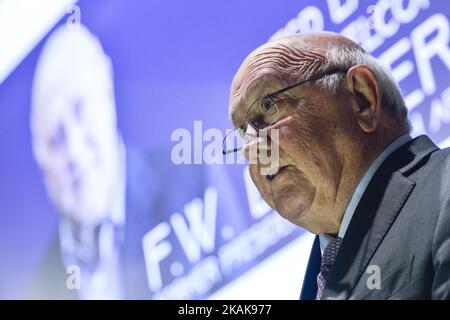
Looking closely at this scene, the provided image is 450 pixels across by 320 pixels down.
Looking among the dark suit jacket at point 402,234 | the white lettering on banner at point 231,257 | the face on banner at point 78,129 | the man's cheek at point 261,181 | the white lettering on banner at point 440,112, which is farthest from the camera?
the face on banner at point 78,129

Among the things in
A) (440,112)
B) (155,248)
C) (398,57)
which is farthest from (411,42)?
(155,248)

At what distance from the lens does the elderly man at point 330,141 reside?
3.79 feet

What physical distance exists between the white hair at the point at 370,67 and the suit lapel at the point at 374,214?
0.25ft

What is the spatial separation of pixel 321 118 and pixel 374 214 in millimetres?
207

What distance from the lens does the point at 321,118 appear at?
125 cm

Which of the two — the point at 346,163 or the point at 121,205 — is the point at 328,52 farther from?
the point at 121,205

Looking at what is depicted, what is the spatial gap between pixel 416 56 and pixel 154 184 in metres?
0.70

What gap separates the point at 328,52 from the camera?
1270mm

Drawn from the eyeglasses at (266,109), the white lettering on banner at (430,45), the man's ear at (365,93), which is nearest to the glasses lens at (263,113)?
the eyeglasses at (266,109)

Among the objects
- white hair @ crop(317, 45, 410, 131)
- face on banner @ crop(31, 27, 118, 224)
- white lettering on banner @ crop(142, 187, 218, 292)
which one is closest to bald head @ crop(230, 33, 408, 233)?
white hair @ crop(317, 45, 410, 131)

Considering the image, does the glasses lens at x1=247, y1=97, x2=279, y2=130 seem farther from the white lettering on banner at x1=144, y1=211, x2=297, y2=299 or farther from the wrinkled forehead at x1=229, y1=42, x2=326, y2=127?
the white lettering on banner at x1=144, y1=211, x2=297, y2=299

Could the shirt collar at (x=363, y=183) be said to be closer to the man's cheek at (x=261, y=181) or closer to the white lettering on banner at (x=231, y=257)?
the man's cheek at (x=261, y=181)

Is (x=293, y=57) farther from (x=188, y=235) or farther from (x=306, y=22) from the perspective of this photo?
(x=188, y=235)
